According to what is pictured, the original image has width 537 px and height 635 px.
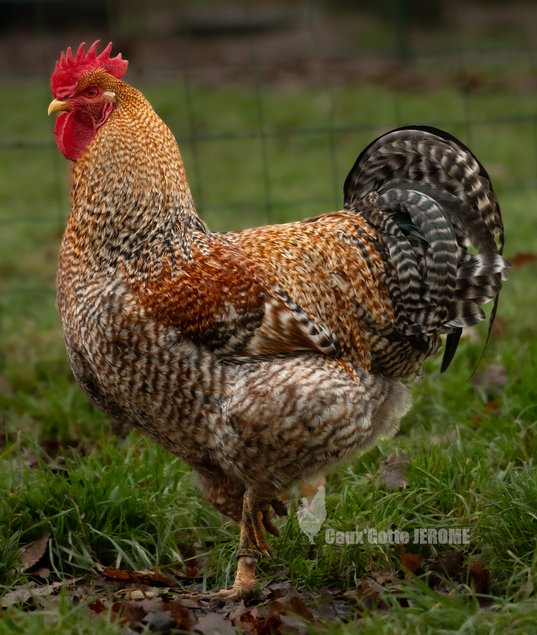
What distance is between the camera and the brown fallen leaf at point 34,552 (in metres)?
4.20

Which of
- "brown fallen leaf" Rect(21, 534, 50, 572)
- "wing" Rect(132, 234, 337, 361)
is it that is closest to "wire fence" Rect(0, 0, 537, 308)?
"wing" Rect(132, 234, 337, 361)

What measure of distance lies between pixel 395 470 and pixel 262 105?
10.3 m

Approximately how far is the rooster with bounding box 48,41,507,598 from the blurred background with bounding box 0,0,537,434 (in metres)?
1.82

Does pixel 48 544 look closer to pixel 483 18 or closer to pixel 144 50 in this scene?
pixel 144 50

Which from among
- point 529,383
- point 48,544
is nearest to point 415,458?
point 529,383

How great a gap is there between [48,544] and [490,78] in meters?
12.9

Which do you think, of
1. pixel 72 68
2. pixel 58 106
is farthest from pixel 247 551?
pixel 72 68

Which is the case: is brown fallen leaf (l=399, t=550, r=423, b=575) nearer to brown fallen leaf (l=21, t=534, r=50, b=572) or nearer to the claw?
the claw

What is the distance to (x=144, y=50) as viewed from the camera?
1831 cm

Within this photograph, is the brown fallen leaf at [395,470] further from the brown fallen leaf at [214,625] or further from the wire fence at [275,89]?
the wire fence at [275,89]

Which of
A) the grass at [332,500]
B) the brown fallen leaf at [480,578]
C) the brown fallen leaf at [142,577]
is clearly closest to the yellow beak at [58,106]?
the grass at [332,500]

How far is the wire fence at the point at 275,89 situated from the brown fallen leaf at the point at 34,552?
345cm

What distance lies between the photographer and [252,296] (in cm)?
401

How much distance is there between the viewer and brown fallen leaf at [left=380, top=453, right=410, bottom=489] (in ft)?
15.2
